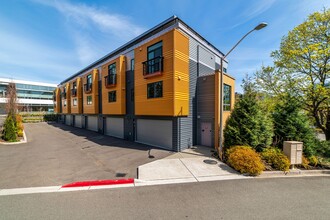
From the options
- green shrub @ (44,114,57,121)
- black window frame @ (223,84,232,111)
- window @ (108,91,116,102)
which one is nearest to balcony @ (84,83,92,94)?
window @ (108,91,116,102)

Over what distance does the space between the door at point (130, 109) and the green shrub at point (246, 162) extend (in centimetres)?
1007

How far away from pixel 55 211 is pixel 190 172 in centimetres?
556

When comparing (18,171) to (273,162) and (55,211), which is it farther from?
(273,162)

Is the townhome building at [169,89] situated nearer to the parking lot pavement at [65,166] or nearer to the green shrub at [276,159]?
the parking lot pavement at [65,166]

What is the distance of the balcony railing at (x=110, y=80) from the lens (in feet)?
Result: 51.0

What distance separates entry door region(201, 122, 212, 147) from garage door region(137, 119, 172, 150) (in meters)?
3.35

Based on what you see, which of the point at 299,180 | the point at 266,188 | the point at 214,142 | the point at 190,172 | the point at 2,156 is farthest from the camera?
the point at 214,142

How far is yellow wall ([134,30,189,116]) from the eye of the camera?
10289mm

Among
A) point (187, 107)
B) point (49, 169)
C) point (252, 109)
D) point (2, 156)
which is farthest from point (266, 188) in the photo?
point (2, 156)

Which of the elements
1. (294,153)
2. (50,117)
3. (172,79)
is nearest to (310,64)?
(294,153)

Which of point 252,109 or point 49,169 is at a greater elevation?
point 252,109

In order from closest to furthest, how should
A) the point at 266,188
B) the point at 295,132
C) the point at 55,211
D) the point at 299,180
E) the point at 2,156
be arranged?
the point at 55,211, the point at 266,188, the point at 299,180, the point at 295,132, the point at 2,156

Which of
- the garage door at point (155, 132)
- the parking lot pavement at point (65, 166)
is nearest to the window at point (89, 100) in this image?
the parking lot pavement at point (65, 166)

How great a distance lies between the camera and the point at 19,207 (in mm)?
4270
